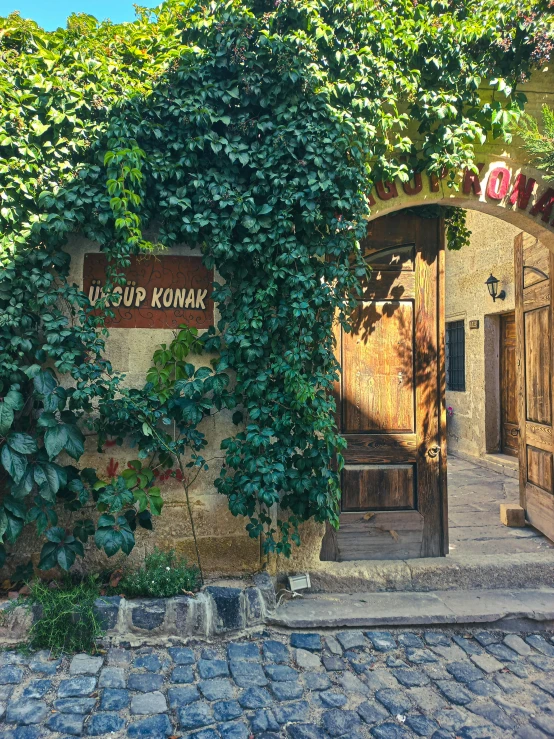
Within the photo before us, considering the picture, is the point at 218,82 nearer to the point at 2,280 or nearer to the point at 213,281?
the point at 213,281

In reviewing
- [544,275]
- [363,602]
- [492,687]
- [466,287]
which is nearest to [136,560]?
[363,602]

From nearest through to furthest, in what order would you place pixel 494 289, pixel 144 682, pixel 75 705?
pixel 75 705
pixel 144 682
pixel 494 289

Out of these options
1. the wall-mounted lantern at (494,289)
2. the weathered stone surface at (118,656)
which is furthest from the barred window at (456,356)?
the weathered stone surface at (118,656)

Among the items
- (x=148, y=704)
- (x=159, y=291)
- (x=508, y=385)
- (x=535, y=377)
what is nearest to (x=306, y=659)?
(x=148, y=704)

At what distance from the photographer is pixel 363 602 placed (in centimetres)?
373

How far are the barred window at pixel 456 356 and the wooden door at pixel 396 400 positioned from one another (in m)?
5.81

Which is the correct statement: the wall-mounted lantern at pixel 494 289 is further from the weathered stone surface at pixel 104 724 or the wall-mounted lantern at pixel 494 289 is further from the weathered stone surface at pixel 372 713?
the weathered stone surface at pixel 104 724

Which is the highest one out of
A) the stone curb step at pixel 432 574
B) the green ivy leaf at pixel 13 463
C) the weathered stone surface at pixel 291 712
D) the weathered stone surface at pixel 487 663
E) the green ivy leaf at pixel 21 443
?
the green ivy leaf at pixel 21 443

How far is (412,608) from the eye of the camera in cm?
362

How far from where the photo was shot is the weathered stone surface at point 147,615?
10.6 feet

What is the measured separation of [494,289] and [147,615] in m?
7.36

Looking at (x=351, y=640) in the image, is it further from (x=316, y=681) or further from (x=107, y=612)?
(x=107, y=612)

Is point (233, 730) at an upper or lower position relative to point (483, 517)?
lower

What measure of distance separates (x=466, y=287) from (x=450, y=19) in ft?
21.6
